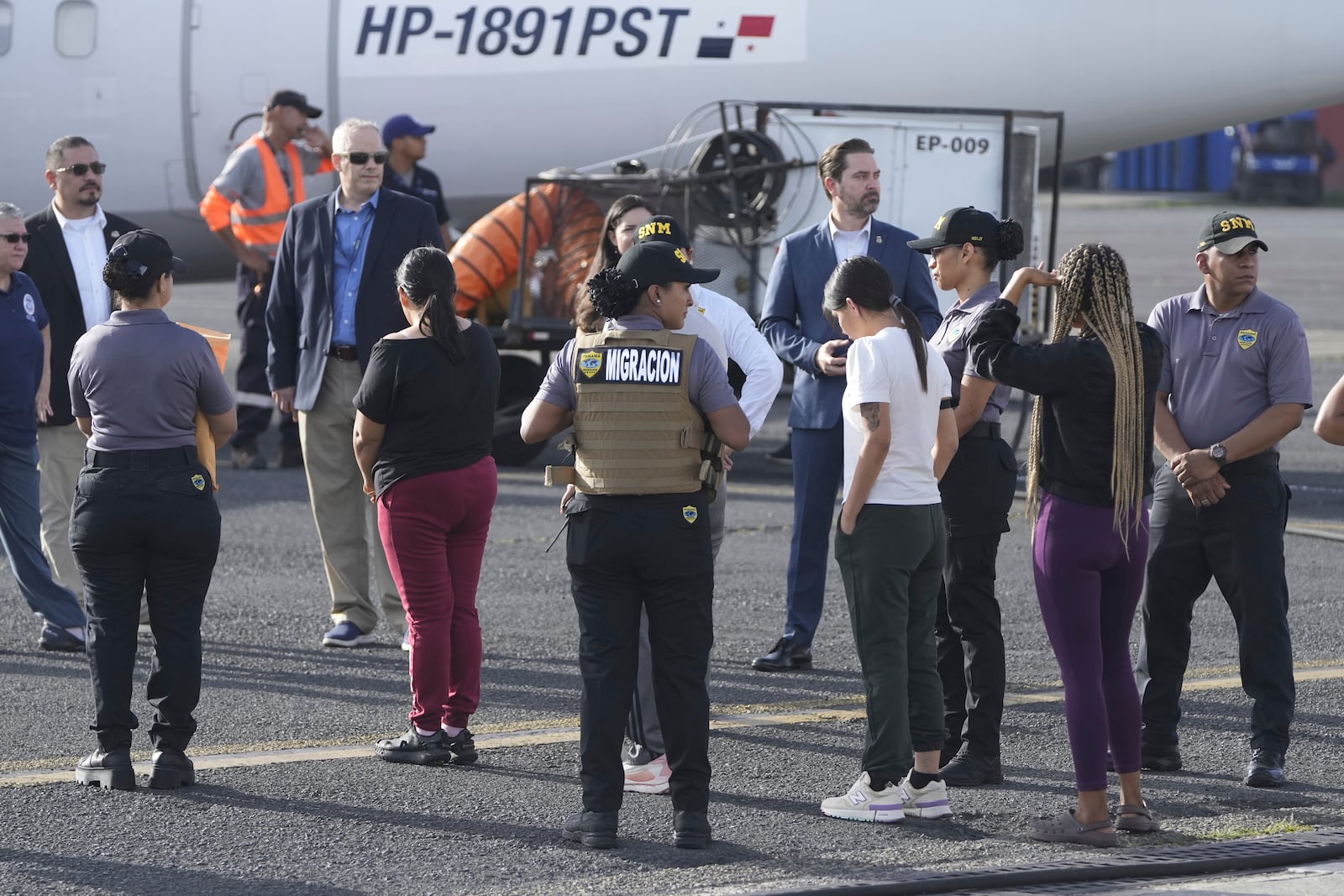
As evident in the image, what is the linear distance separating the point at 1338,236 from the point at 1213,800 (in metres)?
33.8

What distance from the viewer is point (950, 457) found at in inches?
207

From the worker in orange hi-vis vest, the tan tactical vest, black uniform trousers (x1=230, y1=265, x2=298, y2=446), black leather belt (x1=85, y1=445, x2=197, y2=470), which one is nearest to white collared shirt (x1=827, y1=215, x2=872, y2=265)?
the tan tactical vest

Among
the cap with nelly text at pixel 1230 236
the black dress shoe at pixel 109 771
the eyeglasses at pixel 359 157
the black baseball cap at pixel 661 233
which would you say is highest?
the eyeglasses at pixel 359 157

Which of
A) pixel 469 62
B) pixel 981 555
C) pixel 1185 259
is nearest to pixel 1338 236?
pixel 1185 259

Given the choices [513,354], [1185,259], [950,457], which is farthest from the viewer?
[1185,259]

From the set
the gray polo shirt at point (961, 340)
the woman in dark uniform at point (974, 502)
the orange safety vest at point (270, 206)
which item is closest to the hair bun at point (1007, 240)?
the woman in dark uniform at point (974, 502)

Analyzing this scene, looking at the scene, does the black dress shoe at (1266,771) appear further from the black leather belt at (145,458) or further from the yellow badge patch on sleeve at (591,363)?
the black leather belt at (145,458)

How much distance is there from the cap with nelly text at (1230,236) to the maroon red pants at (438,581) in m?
2.43

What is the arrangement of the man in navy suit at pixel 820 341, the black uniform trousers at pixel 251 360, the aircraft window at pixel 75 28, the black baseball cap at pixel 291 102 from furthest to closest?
1. the aircraft window at pixel 75 28
2. the black uniform trousers at pixel 251 360
3. the black baseball cap at pixel 291 102
4. the man in navy suit at pixel 820 341

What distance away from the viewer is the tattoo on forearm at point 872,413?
16.3ft

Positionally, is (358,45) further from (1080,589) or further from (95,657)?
(1080,589)

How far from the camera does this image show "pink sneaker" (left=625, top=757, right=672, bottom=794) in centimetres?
555

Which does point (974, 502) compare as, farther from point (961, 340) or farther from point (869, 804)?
point (869, 804)

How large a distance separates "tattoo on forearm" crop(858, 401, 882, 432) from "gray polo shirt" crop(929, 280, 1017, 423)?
63 centimetres
